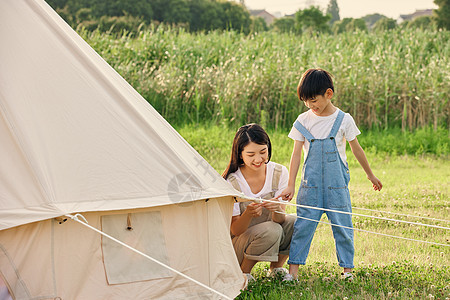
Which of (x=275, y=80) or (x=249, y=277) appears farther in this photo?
(x=275, y=80)

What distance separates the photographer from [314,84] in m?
3.76

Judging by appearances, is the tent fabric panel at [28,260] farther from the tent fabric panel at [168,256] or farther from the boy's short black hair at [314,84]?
the boy's short black hair at [314,84]

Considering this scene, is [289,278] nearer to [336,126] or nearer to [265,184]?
[265,184]

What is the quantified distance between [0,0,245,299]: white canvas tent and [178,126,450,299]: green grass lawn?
54 centimetres

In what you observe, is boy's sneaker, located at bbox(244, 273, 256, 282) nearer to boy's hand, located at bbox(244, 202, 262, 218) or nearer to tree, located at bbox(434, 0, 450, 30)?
boy's hand, located at bbox(244, 202, 262, 218)

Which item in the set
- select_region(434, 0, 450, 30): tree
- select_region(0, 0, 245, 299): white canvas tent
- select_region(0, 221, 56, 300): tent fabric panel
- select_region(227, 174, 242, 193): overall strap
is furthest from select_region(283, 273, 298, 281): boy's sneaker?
select_region(434, 0, 450, 30): tree

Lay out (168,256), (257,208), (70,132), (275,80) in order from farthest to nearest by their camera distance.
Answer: (275,80) < (257,208) < (168,256) < (70,132)

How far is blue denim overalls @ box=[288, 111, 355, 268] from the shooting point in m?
3.80

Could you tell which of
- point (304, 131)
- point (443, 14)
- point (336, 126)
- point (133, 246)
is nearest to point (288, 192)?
point (304, 131)

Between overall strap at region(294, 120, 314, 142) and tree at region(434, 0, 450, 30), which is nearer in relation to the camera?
overall strap at region(294, 120, 314, 142)

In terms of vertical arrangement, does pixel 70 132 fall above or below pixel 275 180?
above

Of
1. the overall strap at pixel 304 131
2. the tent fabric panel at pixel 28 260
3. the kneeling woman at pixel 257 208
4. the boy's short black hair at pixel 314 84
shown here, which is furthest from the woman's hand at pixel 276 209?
the tent fabric panel at pixel 28 260

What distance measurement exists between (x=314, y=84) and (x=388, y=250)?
5.33ft

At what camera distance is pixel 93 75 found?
133 inches
